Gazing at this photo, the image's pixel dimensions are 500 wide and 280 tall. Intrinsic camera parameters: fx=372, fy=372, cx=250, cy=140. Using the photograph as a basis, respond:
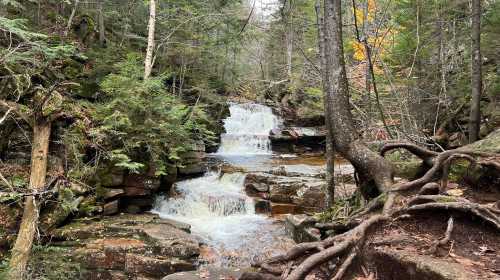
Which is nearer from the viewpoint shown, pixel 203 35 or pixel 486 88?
pixel 486 88

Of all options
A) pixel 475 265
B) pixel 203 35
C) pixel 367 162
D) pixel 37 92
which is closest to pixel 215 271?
pixel 367 162

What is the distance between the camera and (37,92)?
6.79m

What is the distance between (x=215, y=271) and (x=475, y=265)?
5.58 metres

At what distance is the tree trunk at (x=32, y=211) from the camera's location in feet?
17.5

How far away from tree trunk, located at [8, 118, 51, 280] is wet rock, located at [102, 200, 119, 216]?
16.2 ft

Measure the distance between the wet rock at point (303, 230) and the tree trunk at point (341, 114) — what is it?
5.22 feet

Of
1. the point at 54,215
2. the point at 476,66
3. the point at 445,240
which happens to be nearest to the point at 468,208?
the point at 445,240

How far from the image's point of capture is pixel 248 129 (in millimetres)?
24578

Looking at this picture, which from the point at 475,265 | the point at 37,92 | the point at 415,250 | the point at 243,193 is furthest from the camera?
the point at 243,193

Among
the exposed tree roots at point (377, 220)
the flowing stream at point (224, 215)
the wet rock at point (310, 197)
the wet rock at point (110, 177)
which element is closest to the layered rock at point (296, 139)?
the flowing stream at point (224, 215)

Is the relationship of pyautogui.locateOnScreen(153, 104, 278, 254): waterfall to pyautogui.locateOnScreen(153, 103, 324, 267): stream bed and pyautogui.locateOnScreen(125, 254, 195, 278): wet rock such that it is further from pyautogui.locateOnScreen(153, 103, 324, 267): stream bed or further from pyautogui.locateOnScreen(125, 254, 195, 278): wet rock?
pyautogui.locateOnScreen(125, 254, 195, 278): wet rock

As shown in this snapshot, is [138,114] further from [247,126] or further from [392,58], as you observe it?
[247,126]

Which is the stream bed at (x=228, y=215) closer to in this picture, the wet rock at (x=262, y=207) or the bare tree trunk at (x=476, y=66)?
the wet rock at (x=262, y=207)

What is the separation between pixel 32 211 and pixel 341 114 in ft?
16.4
